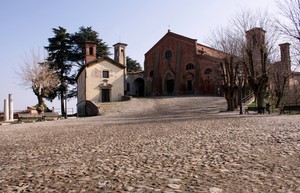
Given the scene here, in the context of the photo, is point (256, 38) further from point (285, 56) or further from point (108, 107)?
point (108, 107)

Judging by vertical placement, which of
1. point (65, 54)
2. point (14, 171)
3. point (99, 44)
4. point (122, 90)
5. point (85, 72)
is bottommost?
point (14, 171)

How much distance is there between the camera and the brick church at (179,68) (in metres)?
42.4

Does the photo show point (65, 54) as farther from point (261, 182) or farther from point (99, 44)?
point (261, 182)

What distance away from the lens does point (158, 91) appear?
1902 inches

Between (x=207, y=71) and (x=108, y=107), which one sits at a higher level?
(x=207, y=71)

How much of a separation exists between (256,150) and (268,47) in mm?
19463

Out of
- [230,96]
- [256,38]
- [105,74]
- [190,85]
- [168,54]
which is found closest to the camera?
[256,38]

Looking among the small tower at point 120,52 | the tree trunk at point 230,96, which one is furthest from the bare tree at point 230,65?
the small tower at point 120,52

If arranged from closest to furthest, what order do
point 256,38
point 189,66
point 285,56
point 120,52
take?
point 256,38 → point 285,56 → point 189,66 → point 120,52

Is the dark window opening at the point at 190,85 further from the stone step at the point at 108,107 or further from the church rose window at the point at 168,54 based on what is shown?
the stone step at the point at 108,107

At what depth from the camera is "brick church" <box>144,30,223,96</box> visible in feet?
139

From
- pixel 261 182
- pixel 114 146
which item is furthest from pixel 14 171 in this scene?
pixel 261 182

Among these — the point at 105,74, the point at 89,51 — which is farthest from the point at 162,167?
the point at 89,51

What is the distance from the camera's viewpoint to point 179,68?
151ft
